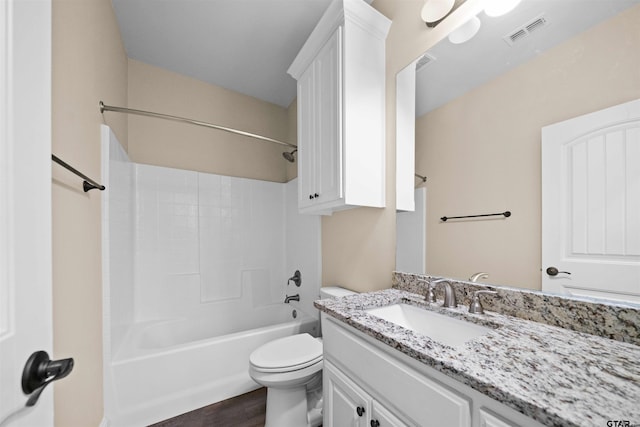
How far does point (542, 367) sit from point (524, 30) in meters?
1.16

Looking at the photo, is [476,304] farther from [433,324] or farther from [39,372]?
[39,372]

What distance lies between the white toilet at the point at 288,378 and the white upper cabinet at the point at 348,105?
89cm

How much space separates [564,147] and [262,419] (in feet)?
6.77

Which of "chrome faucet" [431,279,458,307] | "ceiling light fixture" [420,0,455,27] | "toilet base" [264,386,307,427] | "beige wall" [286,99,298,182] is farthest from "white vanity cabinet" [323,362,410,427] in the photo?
"beige wall" [286,99,298,182]

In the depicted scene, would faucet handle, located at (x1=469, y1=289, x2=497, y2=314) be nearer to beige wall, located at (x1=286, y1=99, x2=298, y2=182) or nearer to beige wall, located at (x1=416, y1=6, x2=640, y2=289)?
beige wall, located at (x1=416, y1=6, x2=640, y2=289)

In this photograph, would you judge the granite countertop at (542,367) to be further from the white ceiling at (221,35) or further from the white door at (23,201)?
the white ceiling at (221,35)

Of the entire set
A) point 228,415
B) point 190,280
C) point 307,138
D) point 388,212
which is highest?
point 307,138

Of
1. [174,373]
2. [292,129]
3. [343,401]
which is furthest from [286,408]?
[292,129]

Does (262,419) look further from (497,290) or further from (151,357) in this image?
(497,290)

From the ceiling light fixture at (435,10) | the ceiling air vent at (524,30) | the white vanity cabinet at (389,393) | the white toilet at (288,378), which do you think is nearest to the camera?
the white vanity cabinet at (389,393)

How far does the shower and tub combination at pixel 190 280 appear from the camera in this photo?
1503mm

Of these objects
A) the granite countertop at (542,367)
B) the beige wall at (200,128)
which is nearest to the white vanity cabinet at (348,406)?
the granite countertop at (542,367)

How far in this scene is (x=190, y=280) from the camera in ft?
7.61

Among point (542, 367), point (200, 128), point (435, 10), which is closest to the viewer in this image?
point (542, 367)
